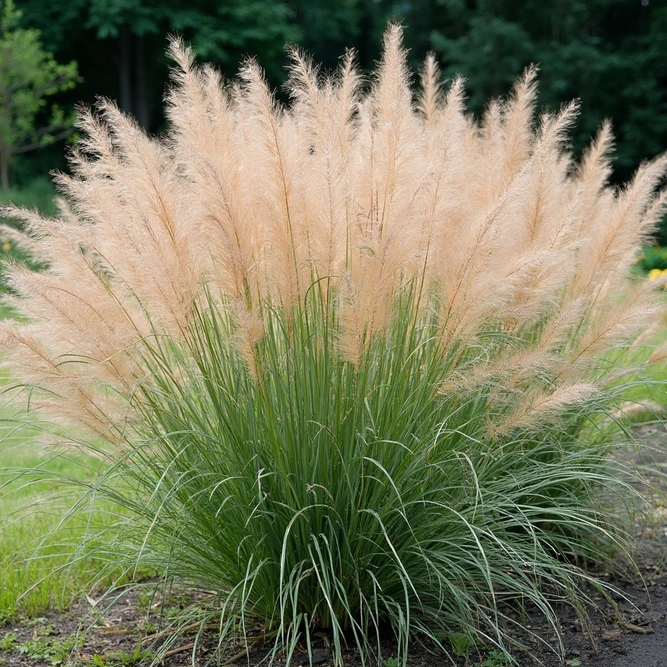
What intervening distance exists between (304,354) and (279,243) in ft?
1.21

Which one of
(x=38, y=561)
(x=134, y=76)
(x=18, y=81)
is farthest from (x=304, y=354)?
(x=134, y=76)

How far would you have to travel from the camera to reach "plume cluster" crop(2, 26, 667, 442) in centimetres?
254

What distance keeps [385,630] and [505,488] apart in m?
0.65

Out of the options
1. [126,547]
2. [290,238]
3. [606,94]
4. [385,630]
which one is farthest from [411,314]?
[606,94]

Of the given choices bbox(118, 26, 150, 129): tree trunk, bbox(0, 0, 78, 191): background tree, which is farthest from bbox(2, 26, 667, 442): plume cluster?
bbox(118, 26, 150, 129): tree trunk

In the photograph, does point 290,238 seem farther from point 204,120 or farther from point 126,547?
point 126,547

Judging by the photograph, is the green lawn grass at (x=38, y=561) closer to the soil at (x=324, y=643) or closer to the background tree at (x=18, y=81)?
the soil at (x=324, y=643)

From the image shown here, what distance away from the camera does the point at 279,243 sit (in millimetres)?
2561

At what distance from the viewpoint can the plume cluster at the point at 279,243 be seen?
254 cm

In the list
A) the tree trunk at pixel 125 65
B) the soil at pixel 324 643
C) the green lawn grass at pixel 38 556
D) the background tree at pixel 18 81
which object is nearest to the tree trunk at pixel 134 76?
the tree trunk at pixel 125 65

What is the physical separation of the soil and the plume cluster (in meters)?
0.75

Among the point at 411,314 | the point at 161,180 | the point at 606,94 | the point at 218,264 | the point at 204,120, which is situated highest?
the point at 204,120

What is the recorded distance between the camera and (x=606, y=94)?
1864 centimetres

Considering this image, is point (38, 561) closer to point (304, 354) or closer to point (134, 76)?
point (304, 354)
